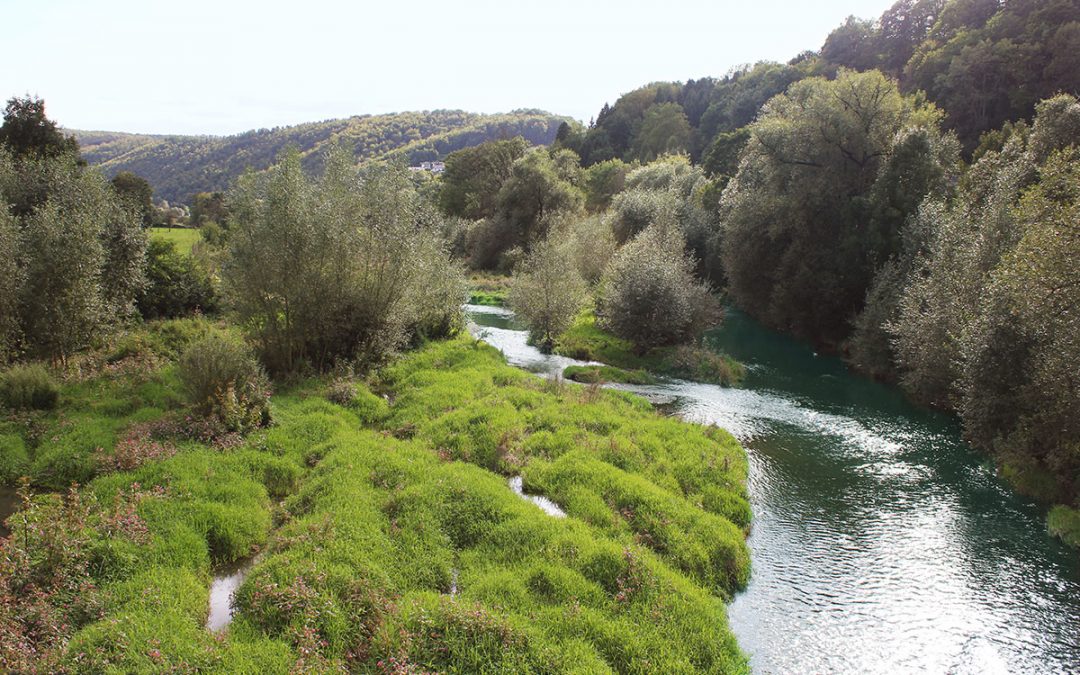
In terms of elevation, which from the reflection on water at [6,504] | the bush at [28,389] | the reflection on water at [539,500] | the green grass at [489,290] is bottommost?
the green grass at [489,290]

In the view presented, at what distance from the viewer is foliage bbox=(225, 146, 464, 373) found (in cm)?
1836

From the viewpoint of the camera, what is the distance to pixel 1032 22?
160 feet

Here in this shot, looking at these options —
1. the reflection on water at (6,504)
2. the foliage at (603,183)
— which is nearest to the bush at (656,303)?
the reflection on water at (6,504)

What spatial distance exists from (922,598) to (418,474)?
35.4ft

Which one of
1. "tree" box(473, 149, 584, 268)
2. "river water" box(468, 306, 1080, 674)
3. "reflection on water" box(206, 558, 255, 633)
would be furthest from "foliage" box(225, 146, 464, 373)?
"tree" box(473, 149, 584, 268)

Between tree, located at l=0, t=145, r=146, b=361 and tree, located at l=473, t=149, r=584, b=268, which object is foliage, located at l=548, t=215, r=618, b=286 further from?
tree, located at l=0, t=145, r=146, b=361

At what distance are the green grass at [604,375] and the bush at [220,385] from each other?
14.8 metres

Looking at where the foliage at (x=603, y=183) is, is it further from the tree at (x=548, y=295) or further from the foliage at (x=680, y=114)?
the tree at (x=548, y=295)

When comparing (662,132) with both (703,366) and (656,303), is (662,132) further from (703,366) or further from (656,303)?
(703,366)

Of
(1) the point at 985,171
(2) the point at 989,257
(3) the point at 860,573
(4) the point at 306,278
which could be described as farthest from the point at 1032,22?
(4) the point at 306,278

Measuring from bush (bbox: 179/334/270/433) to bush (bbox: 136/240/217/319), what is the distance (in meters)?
14.7

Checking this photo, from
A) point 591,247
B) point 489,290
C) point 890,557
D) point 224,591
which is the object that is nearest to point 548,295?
point 591,247

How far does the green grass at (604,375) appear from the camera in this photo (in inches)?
1071

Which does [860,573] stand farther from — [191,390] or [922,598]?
[191,390]
